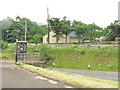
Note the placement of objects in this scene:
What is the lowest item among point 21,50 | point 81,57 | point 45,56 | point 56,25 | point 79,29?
point 81,57

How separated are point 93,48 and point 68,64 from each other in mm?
5331

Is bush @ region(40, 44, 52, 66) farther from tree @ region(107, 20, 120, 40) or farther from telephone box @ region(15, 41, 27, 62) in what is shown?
tree @ region(107, 20, 120, 40)

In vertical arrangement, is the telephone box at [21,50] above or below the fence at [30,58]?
above

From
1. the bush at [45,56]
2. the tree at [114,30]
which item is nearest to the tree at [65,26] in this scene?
the tree at [114,30]

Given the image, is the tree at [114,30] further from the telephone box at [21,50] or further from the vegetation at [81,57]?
the telephone box at [21,50]

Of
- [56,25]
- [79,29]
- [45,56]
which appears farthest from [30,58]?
[79,29]

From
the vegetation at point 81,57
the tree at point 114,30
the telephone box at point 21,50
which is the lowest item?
the vegetation at point 81,57

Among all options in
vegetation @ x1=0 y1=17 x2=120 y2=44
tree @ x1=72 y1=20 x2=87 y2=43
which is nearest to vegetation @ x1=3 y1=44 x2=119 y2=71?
vegetation @ x1=0 y1=17 x2=120 y2=44

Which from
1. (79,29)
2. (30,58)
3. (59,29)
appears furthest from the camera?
(79,29)

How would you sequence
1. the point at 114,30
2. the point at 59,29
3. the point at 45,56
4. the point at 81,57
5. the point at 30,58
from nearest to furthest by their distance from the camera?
1. the point at 30,58
2. the point at 45,56
3. the point at 81,57
4. the point at 114,30
5. the point at 59,29

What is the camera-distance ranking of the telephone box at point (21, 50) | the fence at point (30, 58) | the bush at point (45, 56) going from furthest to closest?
the bush at point (45, 56), the fence at point (30, 58), the telephone box at point (21, 50)

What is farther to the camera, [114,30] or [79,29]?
[79,29]

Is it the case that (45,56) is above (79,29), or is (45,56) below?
below

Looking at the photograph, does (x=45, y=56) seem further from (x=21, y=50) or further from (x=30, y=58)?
(x=21, y=50)
